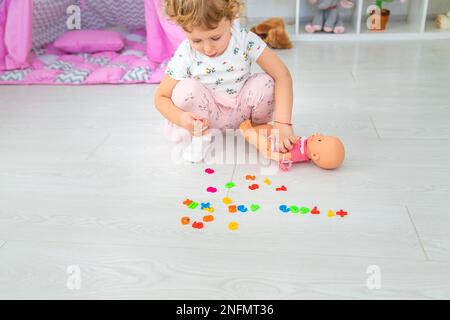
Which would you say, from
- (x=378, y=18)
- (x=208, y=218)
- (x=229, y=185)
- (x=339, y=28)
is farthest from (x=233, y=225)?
(x=378, y=18)

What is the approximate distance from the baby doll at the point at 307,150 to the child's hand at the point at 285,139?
0.01m

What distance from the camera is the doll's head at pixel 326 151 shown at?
1.06 meters

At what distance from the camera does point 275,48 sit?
7.64 ft

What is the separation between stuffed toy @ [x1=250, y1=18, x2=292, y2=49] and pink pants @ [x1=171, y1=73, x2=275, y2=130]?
3.69 ft

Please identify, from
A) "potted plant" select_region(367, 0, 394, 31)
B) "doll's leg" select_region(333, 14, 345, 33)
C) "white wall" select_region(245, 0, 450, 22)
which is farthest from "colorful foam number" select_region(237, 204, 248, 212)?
"white wall" select_region(245, 0, 450, 22)

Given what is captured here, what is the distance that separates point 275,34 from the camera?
227cm

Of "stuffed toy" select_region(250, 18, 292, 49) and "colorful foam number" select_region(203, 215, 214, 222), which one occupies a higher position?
"stuffed toy" select_region(250, 18, 292, 49)

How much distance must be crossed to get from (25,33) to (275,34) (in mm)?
1128

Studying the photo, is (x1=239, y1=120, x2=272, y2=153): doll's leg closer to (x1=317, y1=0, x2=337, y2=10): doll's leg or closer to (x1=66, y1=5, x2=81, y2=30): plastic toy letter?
(x1=66, y1=5, x2=81, y2=30): plastic toy letter

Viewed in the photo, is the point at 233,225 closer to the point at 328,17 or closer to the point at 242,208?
the point at 242,208

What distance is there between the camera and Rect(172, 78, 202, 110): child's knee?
114cm

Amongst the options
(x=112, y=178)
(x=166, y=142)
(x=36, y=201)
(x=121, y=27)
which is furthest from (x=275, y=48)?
(x=36, y=201)
